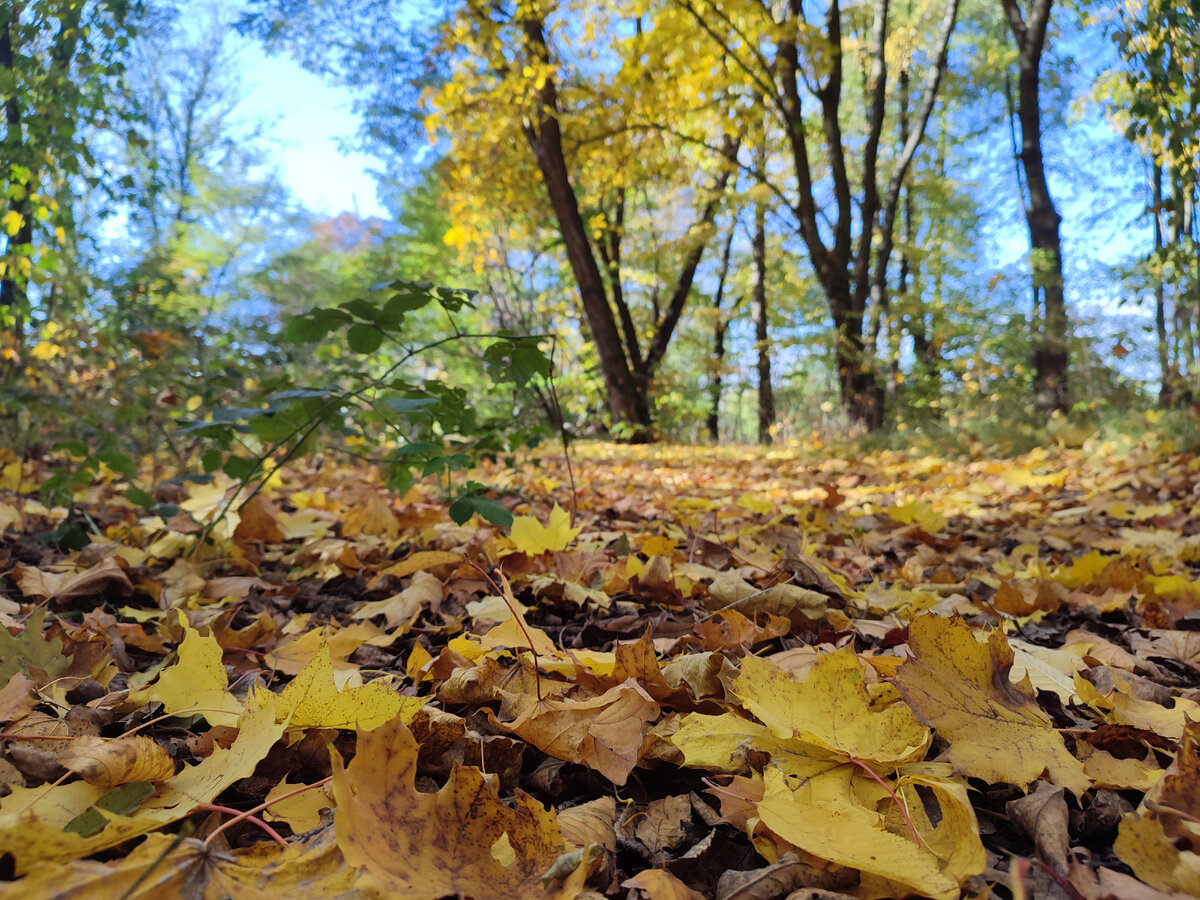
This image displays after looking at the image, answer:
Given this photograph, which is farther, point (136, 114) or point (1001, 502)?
point (1001, 502)

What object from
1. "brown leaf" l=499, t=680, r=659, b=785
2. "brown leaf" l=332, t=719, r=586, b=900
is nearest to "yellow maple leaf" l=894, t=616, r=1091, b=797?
"brown leaf" l=499, t=680, r=659, b=785

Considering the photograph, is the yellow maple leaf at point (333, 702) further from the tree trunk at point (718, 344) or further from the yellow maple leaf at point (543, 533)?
the tree trunk at point (718, 344)

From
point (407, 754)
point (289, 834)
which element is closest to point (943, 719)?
point (407, 754)

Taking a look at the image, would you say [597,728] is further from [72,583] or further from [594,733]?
[72,583]

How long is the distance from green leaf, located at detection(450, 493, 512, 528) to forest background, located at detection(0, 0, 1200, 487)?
9 cm

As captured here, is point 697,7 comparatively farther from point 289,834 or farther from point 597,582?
point 289,834

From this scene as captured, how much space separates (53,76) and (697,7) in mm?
5379

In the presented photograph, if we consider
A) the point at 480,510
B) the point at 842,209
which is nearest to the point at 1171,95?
the point at 480,510

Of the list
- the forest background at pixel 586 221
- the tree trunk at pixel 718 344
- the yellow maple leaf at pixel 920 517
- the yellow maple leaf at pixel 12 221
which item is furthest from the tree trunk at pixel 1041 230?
the yellow maple leaf at pixel 12 221

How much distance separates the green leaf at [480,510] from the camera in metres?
1.15

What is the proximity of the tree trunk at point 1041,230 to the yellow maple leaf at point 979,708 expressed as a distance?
5.87 m

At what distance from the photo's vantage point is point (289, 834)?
1.81 feet

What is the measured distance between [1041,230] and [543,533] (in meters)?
6.92

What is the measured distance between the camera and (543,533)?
4.27ft
